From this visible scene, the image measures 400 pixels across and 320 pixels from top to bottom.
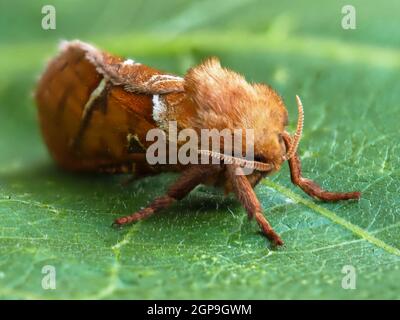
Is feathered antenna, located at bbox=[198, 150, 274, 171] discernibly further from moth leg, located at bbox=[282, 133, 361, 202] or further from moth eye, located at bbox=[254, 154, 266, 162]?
moth leg, located at bbox=[282, 133, 361, 202]

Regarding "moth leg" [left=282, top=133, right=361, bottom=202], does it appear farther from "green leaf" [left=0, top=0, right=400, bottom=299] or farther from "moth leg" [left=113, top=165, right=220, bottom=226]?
"moth leg" [left=113, top=165, right=220, bottom=226]

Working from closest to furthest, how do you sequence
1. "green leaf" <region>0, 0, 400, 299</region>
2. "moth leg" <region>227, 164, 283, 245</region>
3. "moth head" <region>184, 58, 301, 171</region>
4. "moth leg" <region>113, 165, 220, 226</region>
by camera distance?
"green leaf" <region>0, 0, 400, 299</region> < "moth leg" <region>227, 164, 283, 245</region> < "moth head" <region>184, 58, 301, 171</region> < "moth leg" <region>113, 165, 220, 226</region>

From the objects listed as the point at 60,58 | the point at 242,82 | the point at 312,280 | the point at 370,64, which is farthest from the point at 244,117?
the point at 370,64

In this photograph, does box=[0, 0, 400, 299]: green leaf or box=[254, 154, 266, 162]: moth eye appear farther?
box=[254, 154, 266, 162]: moth eye

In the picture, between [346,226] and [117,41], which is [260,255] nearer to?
[346,226]

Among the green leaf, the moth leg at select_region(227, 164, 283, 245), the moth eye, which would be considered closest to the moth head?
the moth eye

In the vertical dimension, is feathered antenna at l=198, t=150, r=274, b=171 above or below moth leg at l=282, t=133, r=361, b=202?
above

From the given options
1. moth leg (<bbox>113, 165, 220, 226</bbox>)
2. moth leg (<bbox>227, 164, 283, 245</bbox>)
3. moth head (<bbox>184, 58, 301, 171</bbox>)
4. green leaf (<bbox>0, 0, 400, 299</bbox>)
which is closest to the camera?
green leaf (<bbox>0, 0, 400, 299</bbox>)

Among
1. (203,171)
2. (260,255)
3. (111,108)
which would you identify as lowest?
(260,255)
